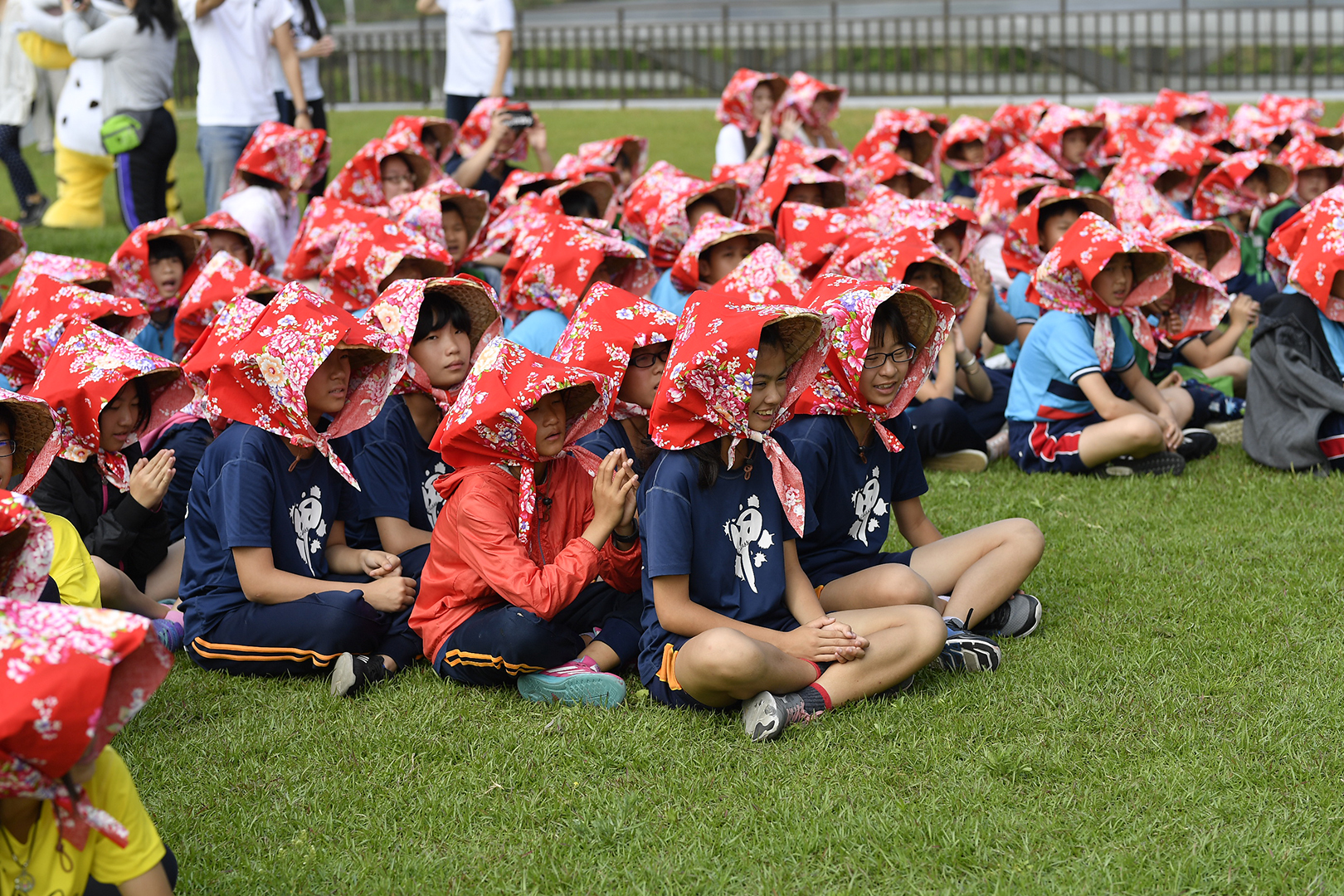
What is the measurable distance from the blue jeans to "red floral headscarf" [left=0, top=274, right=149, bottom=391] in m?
3.07

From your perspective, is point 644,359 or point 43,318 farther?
Answer: point 43,318

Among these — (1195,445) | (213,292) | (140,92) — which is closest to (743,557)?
(213,292)

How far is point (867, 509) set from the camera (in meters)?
3.81

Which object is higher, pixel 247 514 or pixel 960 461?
pixel 247 514

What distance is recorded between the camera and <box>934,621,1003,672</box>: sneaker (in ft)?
11.6

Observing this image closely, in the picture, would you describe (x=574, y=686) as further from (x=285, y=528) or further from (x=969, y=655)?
(x=969, y=655)

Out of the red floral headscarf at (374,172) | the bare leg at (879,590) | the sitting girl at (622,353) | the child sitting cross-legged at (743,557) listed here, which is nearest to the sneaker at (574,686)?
the child sitting cross-legged at (743,557)

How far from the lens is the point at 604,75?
21406mm

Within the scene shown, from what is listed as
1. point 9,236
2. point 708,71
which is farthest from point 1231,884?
point 708,71

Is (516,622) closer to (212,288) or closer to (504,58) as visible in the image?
(212,288)

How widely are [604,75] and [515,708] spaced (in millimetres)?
19170

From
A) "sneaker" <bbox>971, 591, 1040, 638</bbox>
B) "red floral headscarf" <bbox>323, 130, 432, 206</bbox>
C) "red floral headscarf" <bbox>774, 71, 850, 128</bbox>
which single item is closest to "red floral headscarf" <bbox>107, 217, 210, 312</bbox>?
"red floral headscarf" <bbox>323, 130, 432, 206</bbox>

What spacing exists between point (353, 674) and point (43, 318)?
6.46ft

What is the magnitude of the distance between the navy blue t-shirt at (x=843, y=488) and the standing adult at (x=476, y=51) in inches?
231
